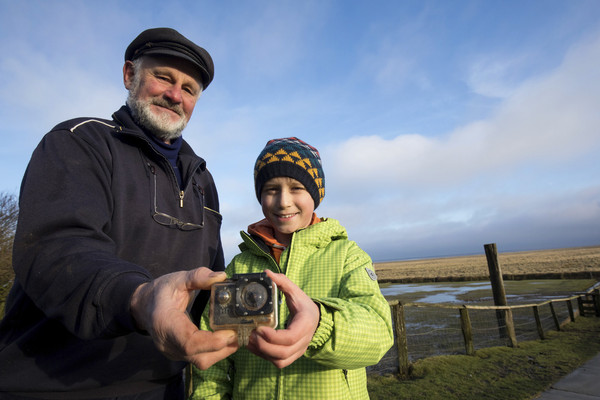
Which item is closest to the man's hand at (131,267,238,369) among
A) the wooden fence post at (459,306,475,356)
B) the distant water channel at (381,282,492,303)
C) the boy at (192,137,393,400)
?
the boy at (192,137,393,400)

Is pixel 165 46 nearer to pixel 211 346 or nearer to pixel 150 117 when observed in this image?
pixel 150 117

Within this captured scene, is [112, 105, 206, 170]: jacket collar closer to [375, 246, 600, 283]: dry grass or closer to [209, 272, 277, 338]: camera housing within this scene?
[209, 272, 277, 338]: camera housing

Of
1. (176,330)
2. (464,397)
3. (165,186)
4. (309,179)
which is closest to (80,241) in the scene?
(176,330)

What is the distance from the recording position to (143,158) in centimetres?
224

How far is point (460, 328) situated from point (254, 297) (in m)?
12.0

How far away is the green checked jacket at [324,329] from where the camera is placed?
1.49 metres

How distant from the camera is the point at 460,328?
1086cm

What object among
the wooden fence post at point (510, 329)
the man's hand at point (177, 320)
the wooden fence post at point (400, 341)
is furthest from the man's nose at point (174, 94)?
the wooden fence post at point (510, 329)

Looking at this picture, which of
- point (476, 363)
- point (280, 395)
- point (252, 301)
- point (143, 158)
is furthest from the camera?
point (476, 363)

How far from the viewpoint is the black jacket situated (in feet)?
3.81

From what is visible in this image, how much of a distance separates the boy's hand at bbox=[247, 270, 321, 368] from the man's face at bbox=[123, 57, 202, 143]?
6.38ft

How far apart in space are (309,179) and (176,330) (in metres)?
1.85

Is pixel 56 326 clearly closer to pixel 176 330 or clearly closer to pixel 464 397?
pixel 176 330

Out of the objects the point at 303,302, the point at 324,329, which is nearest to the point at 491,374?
the point at 324,329
